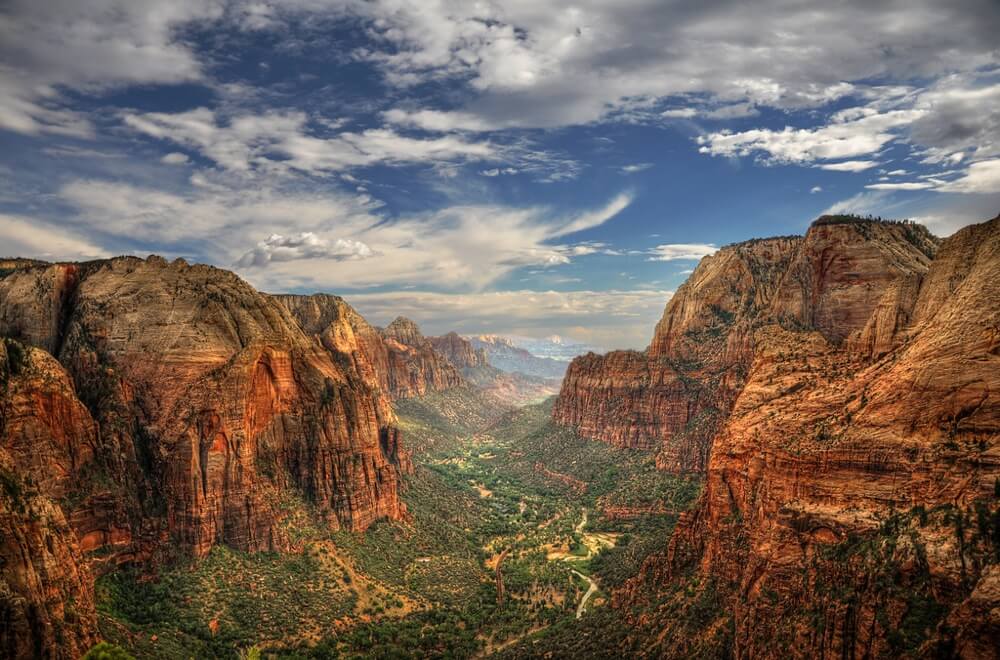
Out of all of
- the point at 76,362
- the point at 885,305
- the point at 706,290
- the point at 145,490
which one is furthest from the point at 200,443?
the point at 706,290

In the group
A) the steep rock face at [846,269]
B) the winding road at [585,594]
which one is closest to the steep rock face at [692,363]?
the steep rock face at [846,269]

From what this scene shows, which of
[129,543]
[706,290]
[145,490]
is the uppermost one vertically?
[706,290]

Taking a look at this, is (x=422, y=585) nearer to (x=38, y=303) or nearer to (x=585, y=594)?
(x=585, y=594)

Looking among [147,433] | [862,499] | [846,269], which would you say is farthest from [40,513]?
[846,269]

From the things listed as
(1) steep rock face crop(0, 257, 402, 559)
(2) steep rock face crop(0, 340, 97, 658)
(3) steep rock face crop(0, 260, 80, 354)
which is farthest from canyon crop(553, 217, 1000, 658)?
(3) steep rock face crop(0, 260, 80, 354)

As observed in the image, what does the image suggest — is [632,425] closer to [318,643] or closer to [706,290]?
[706,290]
